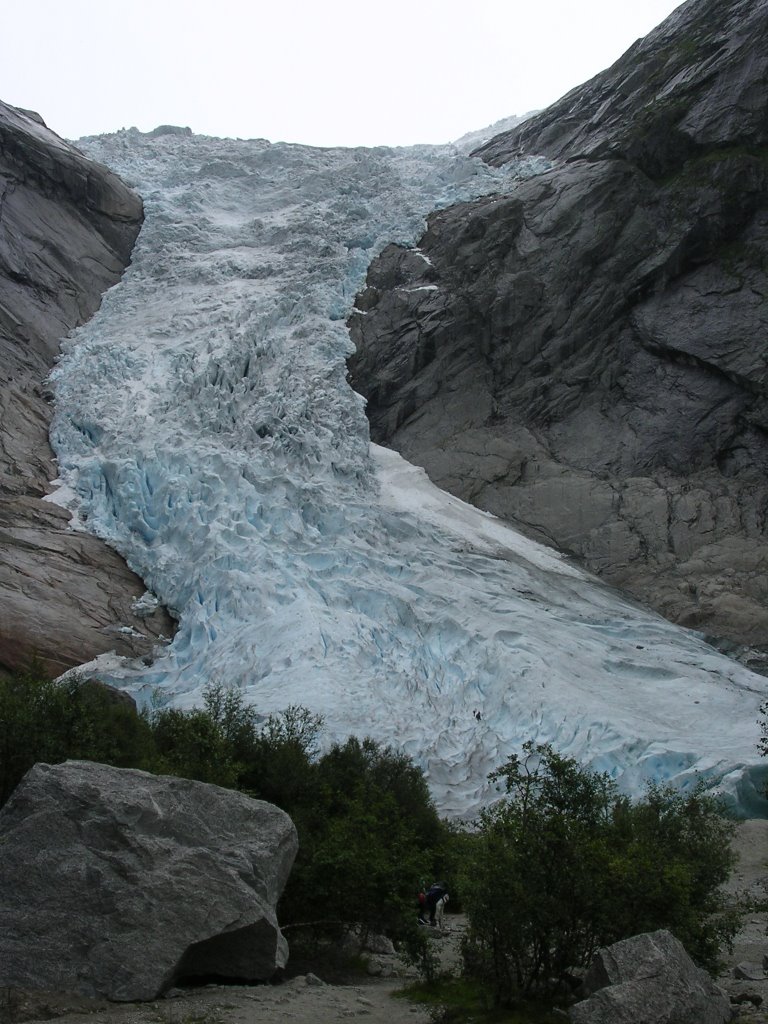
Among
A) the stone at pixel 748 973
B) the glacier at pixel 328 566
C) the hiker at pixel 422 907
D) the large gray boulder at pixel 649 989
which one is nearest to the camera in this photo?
the large gray boulder at pixel 649 989

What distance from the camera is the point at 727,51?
102 feet

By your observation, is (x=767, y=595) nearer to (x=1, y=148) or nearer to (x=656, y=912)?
(x=656, y=912)

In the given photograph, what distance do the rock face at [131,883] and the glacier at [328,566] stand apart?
7.91m

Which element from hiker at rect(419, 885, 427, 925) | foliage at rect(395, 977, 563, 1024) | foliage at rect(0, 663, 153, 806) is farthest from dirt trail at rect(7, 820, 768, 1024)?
foliage at rect(0, 663, 153, 806)

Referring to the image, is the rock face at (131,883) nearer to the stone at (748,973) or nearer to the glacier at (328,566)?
the stone at (748,973)

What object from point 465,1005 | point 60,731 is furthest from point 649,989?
point 60,731

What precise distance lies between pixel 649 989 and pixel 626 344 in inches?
894

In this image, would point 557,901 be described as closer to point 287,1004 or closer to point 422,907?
point 287,1004

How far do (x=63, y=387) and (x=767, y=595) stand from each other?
18291 mm

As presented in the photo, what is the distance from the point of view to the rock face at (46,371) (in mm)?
19562

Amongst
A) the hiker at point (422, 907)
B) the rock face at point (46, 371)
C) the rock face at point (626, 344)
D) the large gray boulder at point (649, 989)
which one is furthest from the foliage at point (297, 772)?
the rock face at point (626, 344)

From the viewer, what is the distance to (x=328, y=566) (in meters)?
22.0

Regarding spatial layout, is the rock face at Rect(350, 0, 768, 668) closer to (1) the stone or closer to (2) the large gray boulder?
(1) the stone

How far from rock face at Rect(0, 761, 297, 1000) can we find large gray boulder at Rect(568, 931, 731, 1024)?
9.54 feet
